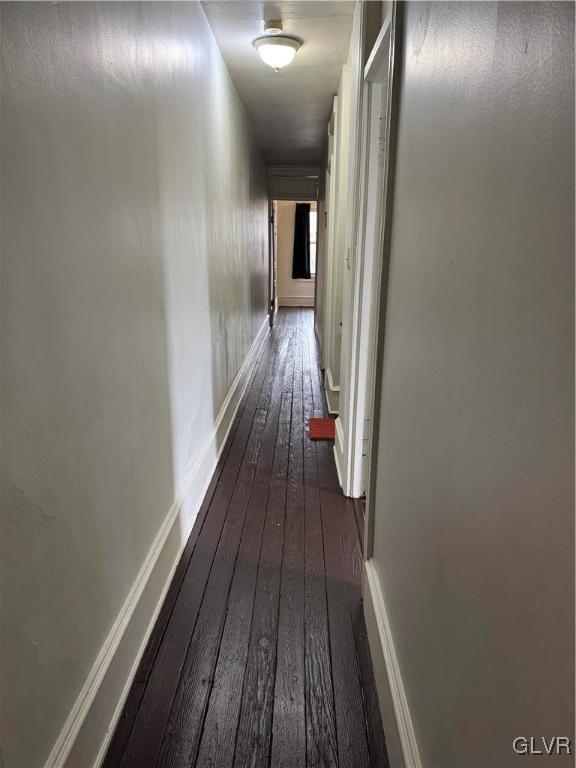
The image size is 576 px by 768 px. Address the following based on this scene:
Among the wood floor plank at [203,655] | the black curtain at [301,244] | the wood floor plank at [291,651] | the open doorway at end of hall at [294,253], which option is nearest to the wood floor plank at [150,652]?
the wood floor plank at [203,655]

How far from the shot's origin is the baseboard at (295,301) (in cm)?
1170

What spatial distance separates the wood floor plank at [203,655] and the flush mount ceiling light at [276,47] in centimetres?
244

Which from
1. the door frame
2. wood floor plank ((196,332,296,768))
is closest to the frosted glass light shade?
the door frame

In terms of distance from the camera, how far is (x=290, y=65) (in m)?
3.52

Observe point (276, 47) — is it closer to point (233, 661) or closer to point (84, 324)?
point (84, 324)

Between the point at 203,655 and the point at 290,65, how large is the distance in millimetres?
3514

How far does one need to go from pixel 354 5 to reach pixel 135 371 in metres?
2.20

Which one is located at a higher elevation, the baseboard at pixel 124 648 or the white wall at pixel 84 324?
the white wall at pixel 84 324

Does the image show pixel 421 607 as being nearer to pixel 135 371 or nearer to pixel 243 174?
pixel 135 371

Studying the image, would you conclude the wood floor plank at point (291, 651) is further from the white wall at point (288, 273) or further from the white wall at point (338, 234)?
the white wall at point (288, 273)

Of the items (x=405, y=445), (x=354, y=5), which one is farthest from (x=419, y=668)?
(x=354, y=5)

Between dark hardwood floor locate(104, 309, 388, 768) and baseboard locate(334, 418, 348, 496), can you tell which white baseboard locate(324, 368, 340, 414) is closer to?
baseboard locate(334, 418, 348, 496)

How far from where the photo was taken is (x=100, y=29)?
4.43 ft

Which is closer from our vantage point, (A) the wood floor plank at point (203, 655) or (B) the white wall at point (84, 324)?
(B) the white wall at point (84, 324)
